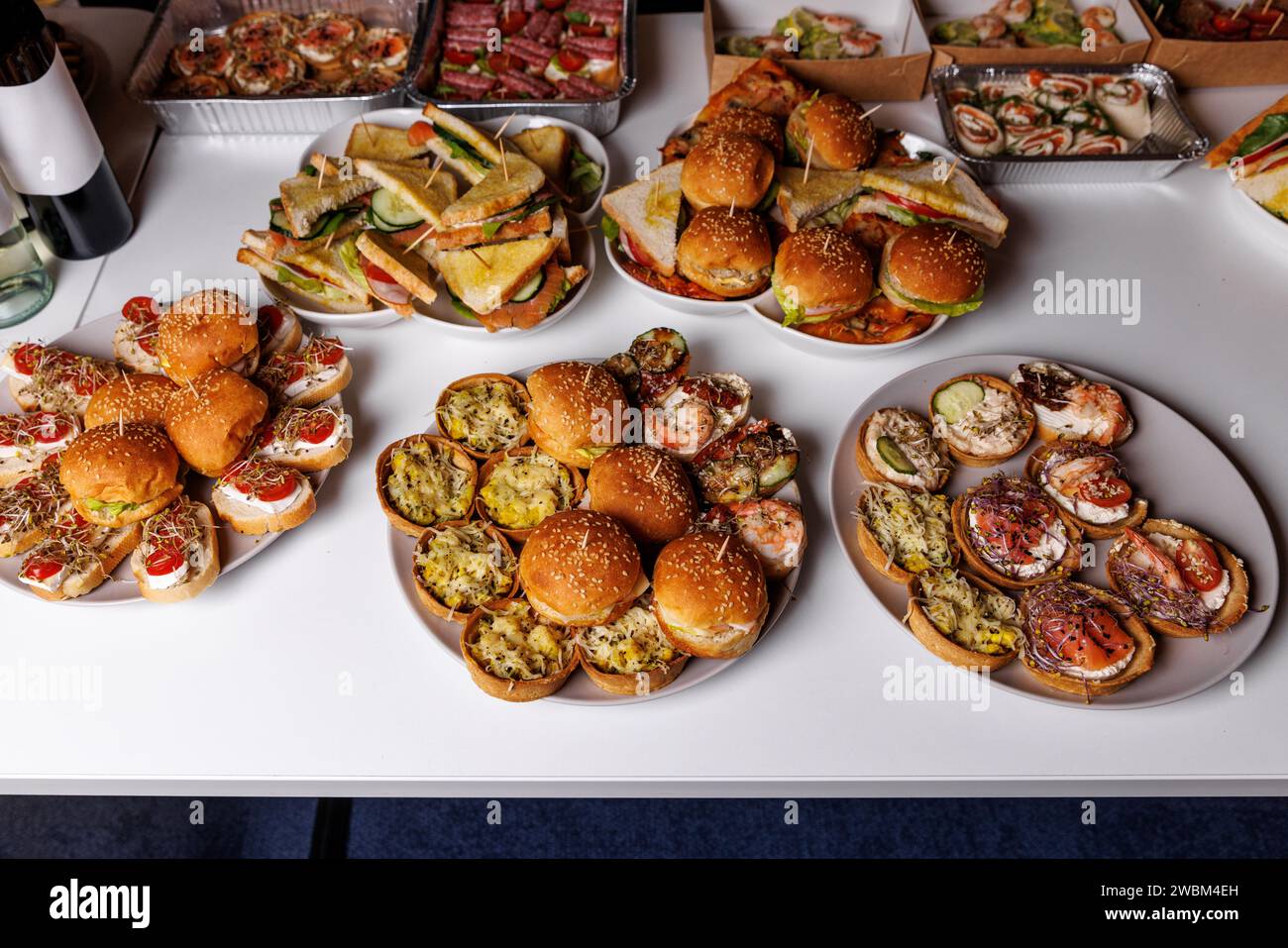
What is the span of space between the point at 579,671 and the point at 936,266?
5.08 feet

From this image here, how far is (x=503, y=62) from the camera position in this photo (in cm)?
338

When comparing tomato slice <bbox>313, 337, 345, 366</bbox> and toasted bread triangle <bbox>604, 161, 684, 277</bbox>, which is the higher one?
toasted bread triangle <bbox>604, 161, 684, 277</bbox>

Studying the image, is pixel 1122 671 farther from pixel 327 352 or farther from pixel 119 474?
pixel 119 474

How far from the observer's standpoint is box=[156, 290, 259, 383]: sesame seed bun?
2400 millimetres

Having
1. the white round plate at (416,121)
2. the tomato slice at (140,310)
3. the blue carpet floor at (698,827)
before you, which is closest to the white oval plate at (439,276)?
the white round plate at (416,121)

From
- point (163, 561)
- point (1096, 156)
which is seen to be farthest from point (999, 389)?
point (163, 561)

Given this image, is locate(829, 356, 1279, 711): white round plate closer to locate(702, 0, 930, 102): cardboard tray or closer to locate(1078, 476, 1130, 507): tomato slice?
locate(1078, 476, 1130, 507): tomato slice

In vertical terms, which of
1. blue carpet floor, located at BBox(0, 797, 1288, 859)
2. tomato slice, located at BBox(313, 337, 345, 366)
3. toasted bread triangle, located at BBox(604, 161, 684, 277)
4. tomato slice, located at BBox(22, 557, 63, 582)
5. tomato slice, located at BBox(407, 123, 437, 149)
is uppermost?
tomato slice, located at BBox(407, 123, 437, 149)

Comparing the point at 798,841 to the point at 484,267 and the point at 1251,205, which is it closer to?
the point at 484,267

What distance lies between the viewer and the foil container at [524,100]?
311cm

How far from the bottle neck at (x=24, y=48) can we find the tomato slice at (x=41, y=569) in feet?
4.42

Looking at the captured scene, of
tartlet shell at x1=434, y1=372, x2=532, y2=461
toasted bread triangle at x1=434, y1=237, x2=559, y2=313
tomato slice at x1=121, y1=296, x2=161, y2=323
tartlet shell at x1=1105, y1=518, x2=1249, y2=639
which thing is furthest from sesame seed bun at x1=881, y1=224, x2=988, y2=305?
tomato slice at x1=121, y1=296, x2=161, y2=323

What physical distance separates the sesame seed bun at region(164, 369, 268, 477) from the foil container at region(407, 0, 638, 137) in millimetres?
1334

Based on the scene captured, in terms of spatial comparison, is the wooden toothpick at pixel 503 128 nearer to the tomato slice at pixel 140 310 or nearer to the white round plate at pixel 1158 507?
the tomato slice at pixel 140 310
